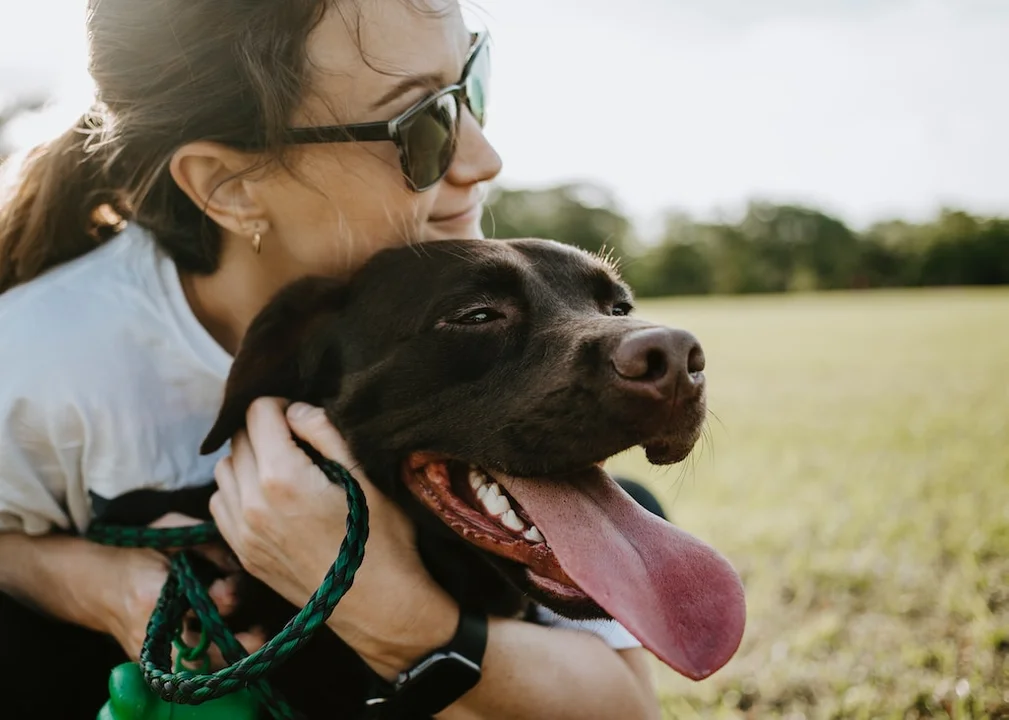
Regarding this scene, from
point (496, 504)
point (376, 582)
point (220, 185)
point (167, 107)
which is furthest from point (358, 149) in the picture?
point (376, 582)

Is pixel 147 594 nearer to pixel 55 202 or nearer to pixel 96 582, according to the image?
pixel 96 582

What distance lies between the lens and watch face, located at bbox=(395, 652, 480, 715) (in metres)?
2.09

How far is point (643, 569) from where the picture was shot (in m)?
1.98

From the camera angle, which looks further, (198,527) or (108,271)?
(108,271)

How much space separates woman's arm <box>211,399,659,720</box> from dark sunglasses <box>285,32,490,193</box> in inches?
29.6

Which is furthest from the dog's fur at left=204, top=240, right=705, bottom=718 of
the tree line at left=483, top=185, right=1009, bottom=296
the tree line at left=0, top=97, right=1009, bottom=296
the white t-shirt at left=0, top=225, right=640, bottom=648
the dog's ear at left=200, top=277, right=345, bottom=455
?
the tree line at left=483, top=185, right=1009, bottom=296

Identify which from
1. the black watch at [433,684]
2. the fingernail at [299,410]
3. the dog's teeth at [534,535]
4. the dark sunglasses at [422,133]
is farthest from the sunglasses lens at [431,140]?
the black watch at [433,684]

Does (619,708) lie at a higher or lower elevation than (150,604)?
lower

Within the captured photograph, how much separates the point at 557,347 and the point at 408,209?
73 cm

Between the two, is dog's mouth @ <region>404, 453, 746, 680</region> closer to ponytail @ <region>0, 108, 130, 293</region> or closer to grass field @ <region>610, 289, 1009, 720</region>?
grass field @ <region>610, 289, 1009, 720</region>

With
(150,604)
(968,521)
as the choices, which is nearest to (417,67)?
Result: (150,604)

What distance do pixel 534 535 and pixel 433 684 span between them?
461 mm

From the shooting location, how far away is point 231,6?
7.67 feet

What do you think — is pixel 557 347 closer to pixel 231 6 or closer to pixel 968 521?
pixel 231 6
